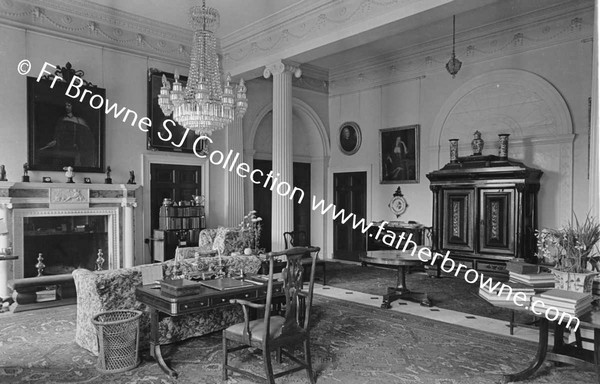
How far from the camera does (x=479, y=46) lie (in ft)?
27.5

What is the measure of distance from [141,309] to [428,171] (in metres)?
6.67

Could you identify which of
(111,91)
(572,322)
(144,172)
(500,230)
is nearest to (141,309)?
(572,322)

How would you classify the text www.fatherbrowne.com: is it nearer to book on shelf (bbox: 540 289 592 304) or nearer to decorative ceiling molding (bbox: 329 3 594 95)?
book on shelf (bbox: 540 289 592 304)

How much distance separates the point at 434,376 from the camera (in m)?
3.74

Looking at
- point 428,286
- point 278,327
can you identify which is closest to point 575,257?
point 278,327

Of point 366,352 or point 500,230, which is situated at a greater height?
point 500,230

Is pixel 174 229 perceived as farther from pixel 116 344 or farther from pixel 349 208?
pixel 116 344

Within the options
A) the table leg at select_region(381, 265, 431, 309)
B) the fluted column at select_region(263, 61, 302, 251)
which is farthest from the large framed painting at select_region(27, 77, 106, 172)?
the table leg at select_region(381, 265, 431, 309)

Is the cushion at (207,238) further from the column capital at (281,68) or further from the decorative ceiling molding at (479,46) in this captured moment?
the decorative ceiling molding at (479,46)

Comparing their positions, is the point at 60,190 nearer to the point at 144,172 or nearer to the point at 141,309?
the point at 144,172

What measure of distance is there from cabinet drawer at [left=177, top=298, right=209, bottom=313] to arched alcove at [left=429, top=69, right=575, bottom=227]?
6.34 meters

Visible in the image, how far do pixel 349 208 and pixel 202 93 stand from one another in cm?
→ 612

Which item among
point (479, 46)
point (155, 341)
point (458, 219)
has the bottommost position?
point (155, 341)

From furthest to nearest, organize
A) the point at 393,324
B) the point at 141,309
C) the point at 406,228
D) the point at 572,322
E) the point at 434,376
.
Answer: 1. the point at 406,228
2. the point at 393,324
3. the point at 141,309
4. the point at 434,376
5. the point at 572,322
